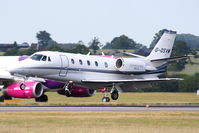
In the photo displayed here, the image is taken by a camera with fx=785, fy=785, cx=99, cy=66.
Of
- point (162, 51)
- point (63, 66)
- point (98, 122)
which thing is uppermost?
point (162, 51)

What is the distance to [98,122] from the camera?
3347cm

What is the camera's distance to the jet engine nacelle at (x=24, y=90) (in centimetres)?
5150

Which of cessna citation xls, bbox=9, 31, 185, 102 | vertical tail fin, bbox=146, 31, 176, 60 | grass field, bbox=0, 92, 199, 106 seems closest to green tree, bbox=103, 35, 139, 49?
vertical tail fin, bbox=146, 31, 176, 60

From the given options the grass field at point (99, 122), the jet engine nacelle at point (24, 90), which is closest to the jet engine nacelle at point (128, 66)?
the jet engine nacelle at point (24, 90)

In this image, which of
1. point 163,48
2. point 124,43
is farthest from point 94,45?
point 163,48

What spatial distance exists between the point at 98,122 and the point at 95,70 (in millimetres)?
24279

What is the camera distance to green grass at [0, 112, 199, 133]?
29812 millimetres

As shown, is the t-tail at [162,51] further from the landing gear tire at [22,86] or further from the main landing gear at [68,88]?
the landing gear tire at [22,86]

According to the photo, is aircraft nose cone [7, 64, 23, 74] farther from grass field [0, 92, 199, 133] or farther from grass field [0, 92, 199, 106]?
grass field [0, 92, 199, 133]

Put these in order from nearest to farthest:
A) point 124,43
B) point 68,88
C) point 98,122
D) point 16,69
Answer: point 98,122 → point 16,69 → point 68,88 → point 124,43

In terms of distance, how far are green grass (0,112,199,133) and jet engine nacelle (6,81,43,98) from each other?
1314 cm

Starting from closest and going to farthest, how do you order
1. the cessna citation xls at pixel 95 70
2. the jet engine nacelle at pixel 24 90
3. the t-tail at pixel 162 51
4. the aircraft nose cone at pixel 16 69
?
1. the jet engine nacelle at pixel 24 90
2. the aircraft nose cone at pixel 16 69
3. the cessna citation xls at pixel 95 70
4. the t-tail at pixel 162 51

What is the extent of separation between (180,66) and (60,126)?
8608 cm

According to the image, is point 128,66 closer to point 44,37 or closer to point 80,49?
point 80,49
